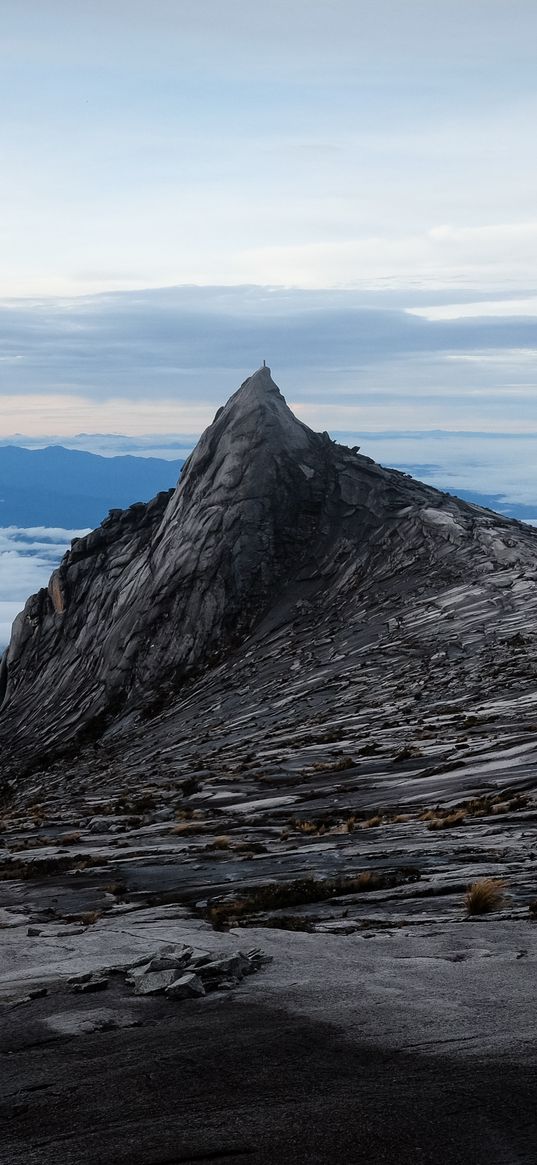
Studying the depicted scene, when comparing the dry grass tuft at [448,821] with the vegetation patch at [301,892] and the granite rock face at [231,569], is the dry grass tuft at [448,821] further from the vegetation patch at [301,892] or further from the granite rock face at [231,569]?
the granite rock face at [231,569]

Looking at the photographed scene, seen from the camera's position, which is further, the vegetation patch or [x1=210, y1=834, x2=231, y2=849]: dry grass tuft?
[x1=210, y1=834, x2=231, y2=849]: dry grass tuft

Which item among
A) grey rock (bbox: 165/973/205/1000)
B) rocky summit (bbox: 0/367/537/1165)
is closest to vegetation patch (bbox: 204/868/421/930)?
rocky summit (bbox: 0/367/537/1165)

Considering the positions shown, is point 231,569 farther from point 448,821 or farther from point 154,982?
point 154,982

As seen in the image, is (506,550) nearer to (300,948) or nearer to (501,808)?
(501,808)

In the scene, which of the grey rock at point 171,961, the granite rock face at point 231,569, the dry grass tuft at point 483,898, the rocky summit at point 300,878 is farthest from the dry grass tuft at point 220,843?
the granite rock face at point 231,569

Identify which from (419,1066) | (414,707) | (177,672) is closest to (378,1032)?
(419,1066)

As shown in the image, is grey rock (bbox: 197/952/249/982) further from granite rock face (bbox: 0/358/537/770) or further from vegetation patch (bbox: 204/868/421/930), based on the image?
granite rock face (bbox: 0/358/537/770)

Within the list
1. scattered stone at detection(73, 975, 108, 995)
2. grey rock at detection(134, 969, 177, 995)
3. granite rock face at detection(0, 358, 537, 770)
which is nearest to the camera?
grey rock at detection(134, 969, 177, 995)
